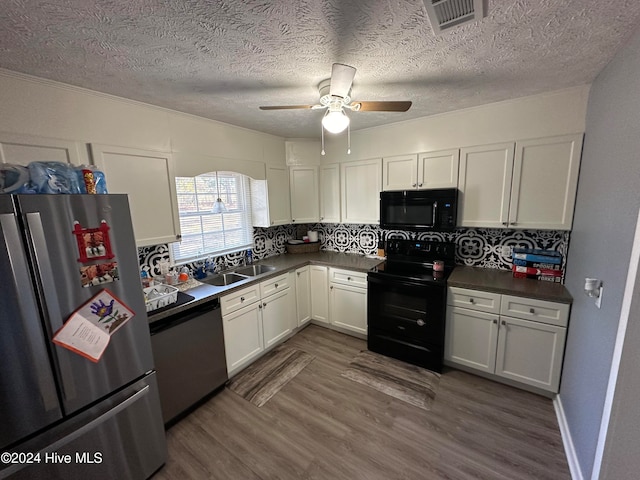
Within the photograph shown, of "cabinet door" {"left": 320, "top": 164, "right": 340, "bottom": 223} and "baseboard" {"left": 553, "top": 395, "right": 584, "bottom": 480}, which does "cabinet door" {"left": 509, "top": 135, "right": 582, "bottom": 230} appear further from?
"cabinet door" {"left": 320, "top": 164, "right": 340, "bottom": 223}

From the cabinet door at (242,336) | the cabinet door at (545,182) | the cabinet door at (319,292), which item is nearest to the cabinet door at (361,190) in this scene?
the cabinet door at (319,292)

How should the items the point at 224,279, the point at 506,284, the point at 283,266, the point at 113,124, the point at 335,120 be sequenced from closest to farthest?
the point at 335,120
the point at 113,124
the point at 506,284
the point at 224,279
the point at 283,266

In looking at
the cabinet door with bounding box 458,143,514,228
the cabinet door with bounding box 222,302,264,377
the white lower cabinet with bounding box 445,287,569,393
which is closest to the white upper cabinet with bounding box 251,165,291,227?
the cabinet door with bounding box 222,302,264,377

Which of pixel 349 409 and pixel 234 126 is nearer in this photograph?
pixel 349 409

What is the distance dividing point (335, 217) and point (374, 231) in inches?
21.0

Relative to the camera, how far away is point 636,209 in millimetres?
1121

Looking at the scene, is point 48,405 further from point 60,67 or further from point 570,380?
point 570,380

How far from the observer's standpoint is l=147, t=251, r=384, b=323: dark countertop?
2.03 meters

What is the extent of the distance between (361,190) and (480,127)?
50.7 inches

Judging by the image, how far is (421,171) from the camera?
8.80 ft

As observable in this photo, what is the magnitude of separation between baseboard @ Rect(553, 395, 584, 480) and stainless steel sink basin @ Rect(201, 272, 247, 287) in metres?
2.75

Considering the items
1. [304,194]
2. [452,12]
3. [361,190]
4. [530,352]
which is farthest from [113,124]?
[530,352]

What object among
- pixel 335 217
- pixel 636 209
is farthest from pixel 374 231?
pixel 636 209

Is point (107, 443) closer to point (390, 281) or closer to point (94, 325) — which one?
point (94, 325)
